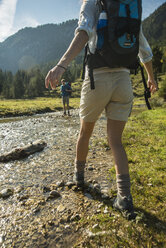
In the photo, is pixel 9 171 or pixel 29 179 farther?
pixel 9 171

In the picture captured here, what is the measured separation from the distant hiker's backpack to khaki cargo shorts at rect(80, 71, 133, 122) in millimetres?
210

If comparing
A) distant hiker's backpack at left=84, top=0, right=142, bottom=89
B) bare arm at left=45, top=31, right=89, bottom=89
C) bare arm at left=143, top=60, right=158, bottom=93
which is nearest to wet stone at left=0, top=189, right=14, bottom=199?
bare arm at left=45, top=31, right=89, bottom=89

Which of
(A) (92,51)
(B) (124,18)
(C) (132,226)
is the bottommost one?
(C) (132,226)

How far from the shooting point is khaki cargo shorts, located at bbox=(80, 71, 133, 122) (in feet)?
8.75

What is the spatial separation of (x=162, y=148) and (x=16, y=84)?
9700 cm

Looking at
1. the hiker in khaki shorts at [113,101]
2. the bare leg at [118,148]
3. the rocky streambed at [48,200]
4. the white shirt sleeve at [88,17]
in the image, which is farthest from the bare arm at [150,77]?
the rocky streambed at [48,200]

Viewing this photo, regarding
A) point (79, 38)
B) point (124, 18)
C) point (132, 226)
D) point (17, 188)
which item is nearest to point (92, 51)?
point (79, 38)

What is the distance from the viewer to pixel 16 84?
302 ft

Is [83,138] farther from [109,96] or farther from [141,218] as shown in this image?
[141,218]

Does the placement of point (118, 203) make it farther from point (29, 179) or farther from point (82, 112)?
point (29, 179)

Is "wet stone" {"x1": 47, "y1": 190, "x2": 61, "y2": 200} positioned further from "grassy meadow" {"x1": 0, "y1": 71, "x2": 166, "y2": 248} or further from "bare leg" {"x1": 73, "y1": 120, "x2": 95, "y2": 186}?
"grassy meadow" {"x1": 0, "y1": 71, "x2": 166, "y2": 248}

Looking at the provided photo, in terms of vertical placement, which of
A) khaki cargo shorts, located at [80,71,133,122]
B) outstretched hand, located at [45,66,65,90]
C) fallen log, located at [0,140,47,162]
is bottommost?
fallen log, located at [0,140,47,162]

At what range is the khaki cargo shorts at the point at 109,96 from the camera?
8.75 ft

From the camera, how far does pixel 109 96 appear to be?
8.86 feet
